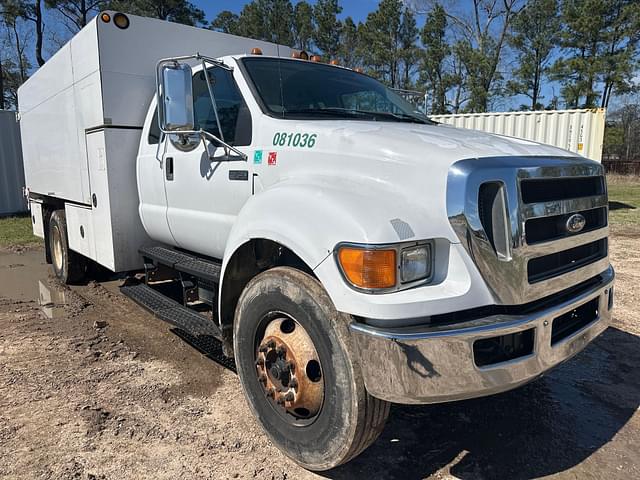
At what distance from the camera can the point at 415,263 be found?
2.27 m

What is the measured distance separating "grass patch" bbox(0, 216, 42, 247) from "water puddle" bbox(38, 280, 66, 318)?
393 centimetres

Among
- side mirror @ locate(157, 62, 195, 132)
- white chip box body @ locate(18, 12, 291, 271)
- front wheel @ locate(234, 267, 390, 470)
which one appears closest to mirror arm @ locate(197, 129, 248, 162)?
side mirror @ locate(157, 62, 195, 132)

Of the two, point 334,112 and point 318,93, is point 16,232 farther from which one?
point 334,112

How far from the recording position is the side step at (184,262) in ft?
12.0

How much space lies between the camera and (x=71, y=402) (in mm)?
3471

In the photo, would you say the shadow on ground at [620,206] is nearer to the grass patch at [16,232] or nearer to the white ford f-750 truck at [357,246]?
the white ford f-750 truck at [357,246]

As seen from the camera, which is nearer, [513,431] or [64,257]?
[513,431]

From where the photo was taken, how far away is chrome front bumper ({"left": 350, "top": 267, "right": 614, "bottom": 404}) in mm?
2131

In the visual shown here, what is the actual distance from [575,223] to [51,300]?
19.1ft

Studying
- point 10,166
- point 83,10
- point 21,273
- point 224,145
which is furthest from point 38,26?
point 224,145

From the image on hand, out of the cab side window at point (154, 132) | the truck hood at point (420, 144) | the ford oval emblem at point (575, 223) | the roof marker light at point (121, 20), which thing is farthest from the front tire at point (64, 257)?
the ford oval emblem at point (575, 223)

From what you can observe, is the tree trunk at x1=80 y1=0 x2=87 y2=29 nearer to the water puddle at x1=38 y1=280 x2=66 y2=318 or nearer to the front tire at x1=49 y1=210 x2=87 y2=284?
the front tire at x1=49 y1=210 x2=87 y2=284

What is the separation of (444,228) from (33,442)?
271 cm

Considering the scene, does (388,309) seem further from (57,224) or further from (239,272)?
(57,224)
